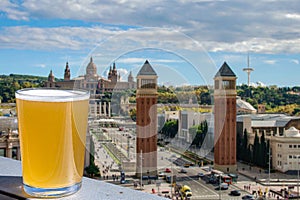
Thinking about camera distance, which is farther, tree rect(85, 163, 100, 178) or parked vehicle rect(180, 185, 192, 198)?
tree rect(85, 163, 100, 178)

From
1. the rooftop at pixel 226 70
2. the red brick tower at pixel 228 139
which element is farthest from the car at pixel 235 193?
the rooftop at pixel 226 70

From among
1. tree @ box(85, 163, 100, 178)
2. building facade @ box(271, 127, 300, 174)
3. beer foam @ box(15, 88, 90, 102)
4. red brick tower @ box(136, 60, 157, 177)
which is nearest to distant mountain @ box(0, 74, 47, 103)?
tree @ box(85, 163, 100, 178)

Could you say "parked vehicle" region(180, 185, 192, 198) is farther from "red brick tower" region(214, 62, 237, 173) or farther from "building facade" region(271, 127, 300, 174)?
"building facade" region(271, 127, 300, 174)

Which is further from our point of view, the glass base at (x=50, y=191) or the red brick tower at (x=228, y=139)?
the red brick tower at (x=228, y=139)

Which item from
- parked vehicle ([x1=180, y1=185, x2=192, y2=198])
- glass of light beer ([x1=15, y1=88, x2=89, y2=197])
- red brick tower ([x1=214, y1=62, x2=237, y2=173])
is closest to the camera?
glass of light beer ([x1=15, y1=88, x2=89, y2=197])

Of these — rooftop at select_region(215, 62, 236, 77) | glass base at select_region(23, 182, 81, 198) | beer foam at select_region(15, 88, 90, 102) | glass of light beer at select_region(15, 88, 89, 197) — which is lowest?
glass base at select_region(23, 182, 81, 198)

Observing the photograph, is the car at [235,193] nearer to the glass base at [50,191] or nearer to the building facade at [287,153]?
the building facade at [287,153]

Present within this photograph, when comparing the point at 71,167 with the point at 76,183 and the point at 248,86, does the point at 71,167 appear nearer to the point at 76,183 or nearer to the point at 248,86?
the point at 76,183

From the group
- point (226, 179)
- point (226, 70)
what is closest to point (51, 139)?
point (226, 179)

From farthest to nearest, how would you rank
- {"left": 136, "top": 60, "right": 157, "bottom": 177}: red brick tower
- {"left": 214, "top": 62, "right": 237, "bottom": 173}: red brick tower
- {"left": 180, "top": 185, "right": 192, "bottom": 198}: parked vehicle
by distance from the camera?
{"left": 214, "top": 62, "right": 237, "bottom": 173}: red brick tower
{"left": 180, "top": 185, "right": 192, "bottom": 198}: parked vehicle
{"left": 136, "top": 60, "right": 157, "bottom": 177}: red brick tower
